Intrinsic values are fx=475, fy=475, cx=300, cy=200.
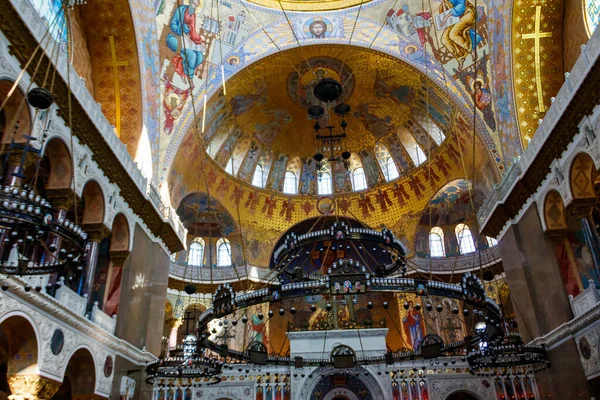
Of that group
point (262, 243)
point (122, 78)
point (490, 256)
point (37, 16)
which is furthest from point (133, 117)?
point (490, 256)

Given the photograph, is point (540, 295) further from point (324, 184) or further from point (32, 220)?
point (32, 220)

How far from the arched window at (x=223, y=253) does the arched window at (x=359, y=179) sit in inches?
277

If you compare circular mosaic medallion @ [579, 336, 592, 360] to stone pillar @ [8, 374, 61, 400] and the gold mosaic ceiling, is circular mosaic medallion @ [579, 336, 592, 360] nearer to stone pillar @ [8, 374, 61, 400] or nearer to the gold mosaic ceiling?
the gold mosaic ceiling

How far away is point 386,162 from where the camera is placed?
23625 mm

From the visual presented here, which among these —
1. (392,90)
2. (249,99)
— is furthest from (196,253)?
(392,90)

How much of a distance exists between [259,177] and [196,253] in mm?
4819

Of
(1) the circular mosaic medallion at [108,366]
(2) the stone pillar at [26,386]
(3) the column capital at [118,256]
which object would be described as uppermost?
(3) the column capital at [118,256]

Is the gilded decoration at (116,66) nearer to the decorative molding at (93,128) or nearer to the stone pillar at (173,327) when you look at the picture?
the decorative molding at (93,128)

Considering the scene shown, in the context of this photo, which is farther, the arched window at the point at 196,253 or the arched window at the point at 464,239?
the arched window at the point at 196,253

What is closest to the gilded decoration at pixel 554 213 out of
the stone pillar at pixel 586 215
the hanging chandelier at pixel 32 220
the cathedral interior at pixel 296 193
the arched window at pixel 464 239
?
the cathedral interior at pixel 296 193

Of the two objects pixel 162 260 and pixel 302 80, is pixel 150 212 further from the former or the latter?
pixel 302 80

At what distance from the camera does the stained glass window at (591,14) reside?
43.6 feet

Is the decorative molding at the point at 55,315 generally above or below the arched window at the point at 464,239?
below

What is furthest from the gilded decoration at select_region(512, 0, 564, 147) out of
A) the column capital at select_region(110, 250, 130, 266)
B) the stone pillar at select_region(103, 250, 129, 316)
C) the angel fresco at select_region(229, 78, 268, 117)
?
the stone pillar at select_region(103, 250, 129, 316)
